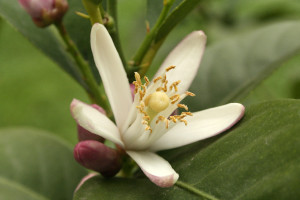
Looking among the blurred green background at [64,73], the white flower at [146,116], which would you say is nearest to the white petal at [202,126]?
the white flower at [146,116]

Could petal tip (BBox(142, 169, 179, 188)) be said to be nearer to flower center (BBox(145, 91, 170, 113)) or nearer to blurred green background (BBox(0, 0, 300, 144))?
flower center (BBox(145, 91, 170, 113))

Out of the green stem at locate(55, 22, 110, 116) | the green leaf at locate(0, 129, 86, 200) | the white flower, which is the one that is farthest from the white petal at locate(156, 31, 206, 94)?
the green leaf at locate(0, 129, 86, 200)

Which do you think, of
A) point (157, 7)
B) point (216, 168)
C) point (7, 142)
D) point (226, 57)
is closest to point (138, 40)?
point (226, 57)

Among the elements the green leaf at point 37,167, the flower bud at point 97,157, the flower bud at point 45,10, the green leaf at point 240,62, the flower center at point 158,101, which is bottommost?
the green leaf at point 37,167

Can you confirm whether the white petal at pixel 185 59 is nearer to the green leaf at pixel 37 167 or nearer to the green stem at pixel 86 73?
the green stem at pixel 86 73

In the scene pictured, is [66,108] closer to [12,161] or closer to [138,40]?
[138,40]

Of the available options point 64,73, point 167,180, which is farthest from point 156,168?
point 64,73
